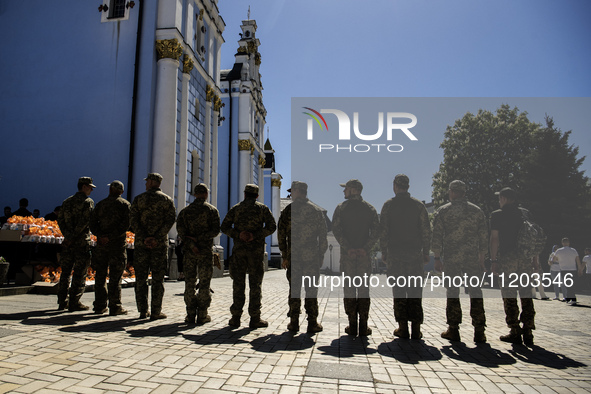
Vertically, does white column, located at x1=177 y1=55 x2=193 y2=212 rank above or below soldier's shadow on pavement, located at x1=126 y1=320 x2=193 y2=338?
above

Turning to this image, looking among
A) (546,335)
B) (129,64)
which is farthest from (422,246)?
(129,64)

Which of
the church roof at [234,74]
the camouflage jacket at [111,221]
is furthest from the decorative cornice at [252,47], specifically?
the camouflage jacket at [111,221]

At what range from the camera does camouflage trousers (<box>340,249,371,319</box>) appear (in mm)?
5410

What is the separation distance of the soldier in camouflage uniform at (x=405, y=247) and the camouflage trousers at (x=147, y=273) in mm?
3279

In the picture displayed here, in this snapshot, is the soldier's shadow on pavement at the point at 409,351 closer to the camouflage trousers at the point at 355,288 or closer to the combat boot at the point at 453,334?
the combat boot at the point at 453,334

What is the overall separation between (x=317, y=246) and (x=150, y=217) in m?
2.53

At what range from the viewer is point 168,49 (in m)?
16.2

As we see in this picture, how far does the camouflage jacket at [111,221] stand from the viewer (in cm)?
656

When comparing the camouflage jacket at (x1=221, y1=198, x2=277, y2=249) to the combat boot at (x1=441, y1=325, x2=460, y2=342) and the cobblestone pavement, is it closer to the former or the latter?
the cobblestone pavement

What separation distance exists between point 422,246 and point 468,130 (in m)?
30.7

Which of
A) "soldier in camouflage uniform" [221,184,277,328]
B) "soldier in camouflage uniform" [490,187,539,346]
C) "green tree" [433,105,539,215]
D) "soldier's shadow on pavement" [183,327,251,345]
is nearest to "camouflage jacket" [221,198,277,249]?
"soldier in camouflage uniform" [221,184,277,328]

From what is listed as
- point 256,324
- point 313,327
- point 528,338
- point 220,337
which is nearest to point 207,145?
point 256,324

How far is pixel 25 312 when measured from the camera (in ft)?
20.6

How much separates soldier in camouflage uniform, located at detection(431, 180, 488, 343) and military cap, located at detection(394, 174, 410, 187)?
0.58 m
